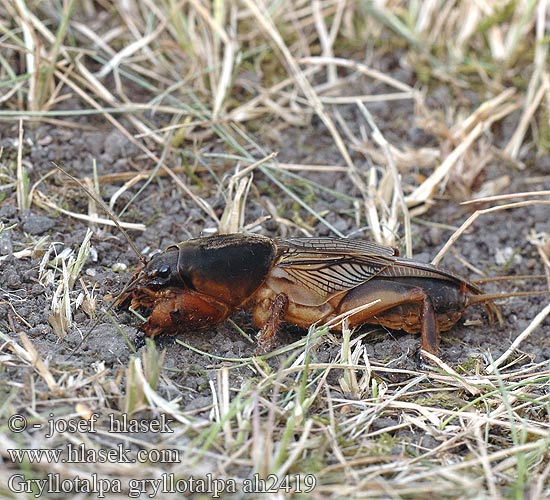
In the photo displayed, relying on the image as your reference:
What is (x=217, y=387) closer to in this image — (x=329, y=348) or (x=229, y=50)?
(x=329, y=348)

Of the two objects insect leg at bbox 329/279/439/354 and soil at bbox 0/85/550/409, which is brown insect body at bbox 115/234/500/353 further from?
soil at bbox 0/85/550/409

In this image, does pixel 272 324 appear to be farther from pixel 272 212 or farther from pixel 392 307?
pixel 272 212

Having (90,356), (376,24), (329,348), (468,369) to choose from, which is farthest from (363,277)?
(376,24)

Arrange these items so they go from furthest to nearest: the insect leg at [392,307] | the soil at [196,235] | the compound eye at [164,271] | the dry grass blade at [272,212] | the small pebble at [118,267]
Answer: the small pebble at [118,267], the insect leg at [392,307], the compound eye at [164,271], the soil at [196,235], the dry grass blade at [272,212]

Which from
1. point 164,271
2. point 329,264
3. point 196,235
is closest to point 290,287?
point 329,264

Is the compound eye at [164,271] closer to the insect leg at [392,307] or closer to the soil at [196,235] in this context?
the soil at [196,235]

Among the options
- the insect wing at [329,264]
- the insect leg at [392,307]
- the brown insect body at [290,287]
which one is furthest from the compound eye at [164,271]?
the insect leg at [392,307]
